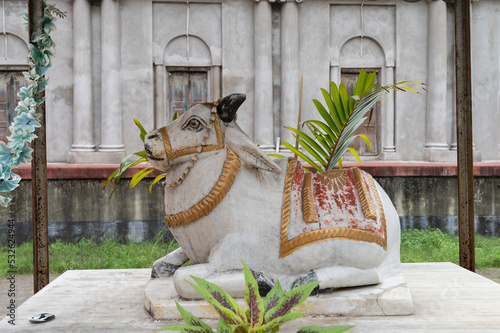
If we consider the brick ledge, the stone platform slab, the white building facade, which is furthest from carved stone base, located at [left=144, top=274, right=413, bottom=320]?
the white building facade

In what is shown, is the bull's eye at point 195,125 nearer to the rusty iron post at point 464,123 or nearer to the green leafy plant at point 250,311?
the green leafy plant at point 250,311

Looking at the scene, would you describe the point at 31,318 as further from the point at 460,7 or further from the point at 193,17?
the point at 193,17

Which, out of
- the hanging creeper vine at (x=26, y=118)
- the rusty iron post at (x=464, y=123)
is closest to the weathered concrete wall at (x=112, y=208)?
the rusty iron post at (x=464, y=123)

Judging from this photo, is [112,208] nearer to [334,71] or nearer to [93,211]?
[93,211]

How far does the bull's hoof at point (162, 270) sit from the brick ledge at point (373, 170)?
4.45 metres

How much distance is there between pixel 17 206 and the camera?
7.21 m

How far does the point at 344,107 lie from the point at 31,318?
76.0 inches

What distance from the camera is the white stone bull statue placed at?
246 cm

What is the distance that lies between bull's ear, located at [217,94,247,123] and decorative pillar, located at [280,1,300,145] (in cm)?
615

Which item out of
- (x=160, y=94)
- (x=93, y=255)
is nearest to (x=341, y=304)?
(x=93, y=255)

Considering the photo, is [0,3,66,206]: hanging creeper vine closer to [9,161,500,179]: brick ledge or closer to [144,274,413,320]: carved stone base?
[144,274,413,320]: carved stone base

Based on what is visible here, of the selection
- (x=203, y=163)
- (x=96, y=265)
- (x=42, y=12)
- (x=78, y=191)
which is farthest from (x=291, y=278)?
(x=78, y=191)

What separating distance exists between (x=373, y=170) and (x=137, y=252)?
3350mm

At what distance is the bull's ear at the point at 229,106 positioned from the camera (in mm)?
2535
